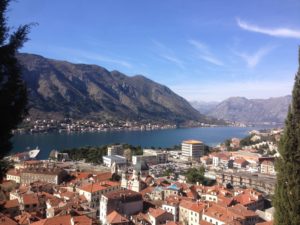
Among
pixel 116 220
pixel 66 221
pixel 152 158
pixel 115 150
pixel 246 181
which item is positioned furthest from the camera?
pixel 115 150

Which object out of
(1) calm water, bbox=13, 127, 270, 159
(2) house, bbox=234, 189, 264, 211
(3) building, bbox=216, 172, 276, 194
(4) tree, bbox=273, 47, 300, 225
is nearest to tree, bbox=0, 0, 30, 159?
(4) tree, bbox=273, 47, 300, 225

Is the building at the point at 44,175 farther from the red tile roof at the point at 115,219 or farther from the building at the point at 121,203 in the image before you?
the red tile roof at the point at 115,219

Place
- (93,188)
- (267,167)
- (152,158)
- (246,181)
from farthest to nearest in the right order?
(152,158)
(267,167)
(246,181)
(93,188)

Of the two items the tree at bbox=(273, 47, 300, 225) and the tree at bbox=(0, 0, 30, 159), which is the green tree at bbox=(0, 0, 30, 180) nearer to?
the tree at bbox=(0, 0, 30, 159)

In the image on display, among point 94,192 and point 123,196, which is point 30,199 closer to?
point 94,192

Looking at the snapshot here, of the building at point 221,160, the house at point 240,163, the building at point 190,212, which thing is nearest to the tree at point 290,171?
the building at point 190,212

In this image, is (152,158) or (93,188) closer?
(93,188)

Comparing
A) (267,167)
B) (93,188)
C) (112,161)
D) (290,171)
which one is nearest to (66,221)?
(93,188)

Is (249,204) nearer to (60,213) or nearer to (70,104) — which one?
(60,213)
